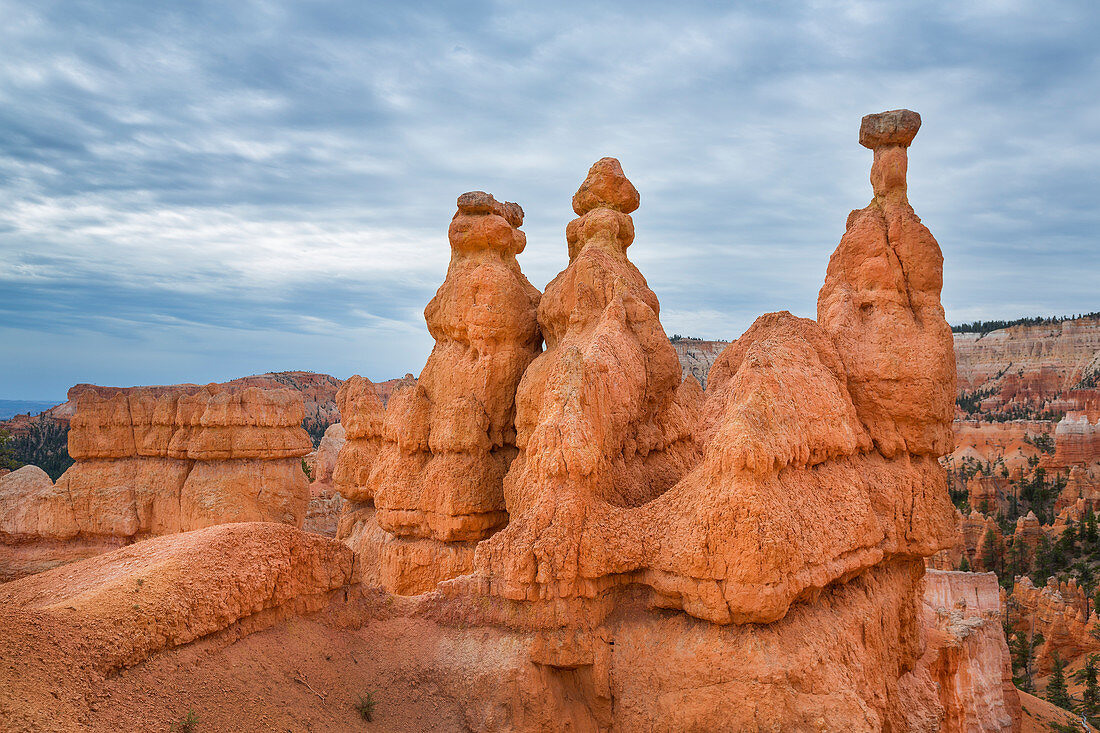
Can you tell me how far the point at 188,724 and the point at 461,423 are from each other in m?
6.63

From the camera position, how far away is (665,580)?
8.16 metres

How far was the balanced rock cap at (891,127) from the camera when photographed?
38.6ft

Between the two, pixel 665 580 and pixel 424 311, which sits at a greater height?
pixel 424 311

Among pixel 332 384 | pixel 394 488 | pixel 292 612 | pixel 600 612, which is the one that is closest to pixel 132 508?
pixel 394 488

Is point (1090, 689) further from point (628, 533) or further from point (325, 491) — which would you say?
point (325, 491)

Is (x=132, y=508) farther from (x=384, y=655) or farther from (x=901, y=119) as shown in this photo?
(x=901, y=119)

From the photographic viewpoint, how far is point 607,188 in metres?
12.7

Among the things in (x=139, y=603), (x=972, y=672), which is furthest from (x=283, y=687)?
(x=972, y=672)

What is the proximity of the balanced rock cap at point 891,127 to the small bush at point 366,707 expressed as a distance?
438 inches

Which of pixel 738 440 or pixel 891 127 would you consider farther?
pixel 891 127

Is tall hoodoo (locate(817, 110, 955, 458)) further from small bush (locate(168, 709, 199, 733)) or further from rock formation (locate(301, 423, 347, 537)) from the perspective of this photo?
rock formation (locate(301, 423, 347, 537))

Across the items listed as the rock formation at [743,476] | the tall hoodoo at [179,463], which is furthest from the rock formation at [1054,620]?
the tall hoodoo at [179,463]

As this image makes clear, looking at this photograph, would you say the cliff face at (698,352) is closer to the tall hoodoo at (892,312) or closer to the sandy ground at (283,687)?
the tall hoodoo at (892,312)

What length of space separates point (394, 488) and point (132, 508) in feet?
47.5
